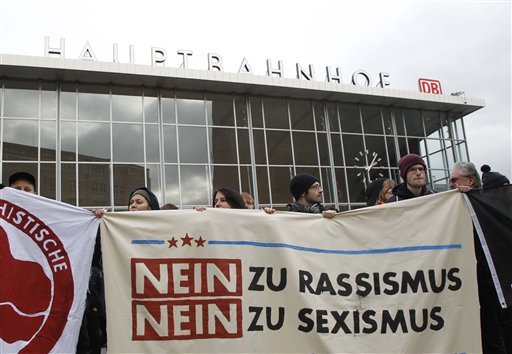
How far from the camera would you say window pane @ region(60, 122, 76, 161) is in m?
17.3

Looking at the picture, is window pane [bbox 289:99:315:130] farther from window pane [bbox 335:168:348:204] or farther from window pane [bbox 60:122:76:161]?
window pane [bbox 60:122:76:161]

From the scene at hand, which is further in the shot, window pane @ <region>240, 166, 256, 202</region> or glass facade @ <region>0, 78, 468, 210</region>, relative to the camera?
window pane @ <region>240, 166, 256, 202</region>

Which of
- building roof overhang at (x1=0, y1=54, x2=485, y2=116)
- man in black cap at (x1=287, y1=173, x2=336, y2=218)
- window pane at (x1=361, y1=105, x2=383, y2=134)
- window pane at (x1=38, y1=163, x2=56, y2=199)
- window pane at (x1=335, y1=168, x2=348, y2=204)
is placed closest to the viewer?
man in black cap at (x1=287, y1=173, x2=336, y2=218)

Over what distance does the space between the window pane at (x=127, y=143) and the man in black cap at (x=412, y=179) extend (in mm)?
14910

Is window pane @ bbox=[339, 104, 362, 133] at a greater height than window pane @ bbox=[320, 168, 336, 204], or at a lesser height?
greater

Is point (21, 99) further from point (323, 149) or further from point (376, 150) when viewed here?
point (376, 150)

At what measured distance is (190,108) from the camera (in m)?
19.5

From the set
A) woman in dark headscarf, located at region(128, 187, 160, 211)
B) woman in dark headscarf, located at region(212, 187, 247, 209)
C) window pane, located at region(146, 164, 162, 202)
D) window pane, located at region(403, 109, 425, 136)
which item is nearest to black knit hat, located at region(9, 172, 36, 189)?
woman in dark headscarf, located at region(128, 187, 160, 211)

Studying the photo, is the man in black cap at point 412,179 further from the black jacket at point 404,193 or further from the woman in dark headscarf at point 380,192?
the woman in dark headscarf at point 380,192

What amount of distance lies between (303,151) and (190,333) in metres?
17.7

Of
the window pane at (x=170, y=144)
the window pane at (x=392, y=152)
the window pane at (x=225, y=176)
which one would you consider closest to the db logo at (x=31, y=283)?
the window pane at (x=170, y=144)

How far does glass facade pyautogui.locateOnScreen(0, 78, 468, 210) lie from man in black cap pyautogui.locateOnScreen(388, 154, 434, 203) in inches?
559

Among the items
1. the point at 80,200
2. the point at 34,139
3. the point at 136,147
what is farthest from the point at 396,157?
the point at 34,139

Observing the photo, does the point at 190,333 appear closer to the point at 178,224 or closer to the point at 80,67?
the point at 178,224
